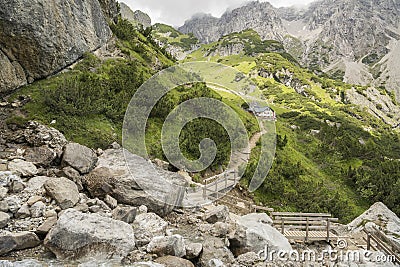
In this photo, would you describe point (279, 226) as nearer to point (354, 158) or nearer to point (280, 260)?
point (280, 260)

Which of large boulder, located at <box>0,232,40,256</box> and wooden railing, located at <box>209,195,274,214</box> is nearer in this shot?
large boulder, located at <box>0,232,40,256</box>

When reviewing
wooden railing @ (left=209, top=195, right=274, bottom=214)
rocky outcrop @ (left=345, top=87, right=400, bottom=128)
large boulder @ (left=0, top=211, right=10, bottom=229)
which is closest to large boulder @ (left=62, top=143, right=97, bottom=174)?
large boulder @ (left=0, top=211, right=10, bottom=229)

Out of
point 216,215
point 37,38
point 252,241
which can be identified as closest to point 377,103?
point 216,215

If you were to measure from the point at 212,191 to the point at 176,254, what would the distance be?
7.13 meters

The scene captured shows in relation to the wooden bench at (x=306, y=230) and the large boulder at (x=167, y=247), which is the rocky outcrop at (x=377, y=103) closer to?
the wooden bench at (x=306, y=230)

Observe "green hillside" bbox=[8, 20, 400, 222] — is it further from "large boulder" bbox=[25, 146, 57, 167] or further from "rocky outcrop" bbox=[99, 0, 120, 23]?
"large boulder" bbox=[25, 146, 57, 167]

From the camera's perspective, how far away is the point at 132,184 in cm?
1148

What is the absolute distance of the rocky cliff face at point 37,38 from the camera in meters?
14.8

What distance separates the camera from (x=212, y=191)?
15.8m

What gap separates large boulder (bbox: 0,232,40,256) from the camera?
741cm

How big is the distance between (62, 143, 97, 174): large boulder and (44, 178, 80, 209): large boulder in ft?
4.65

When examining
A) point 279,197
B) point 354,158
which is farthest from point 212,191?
point 354,158

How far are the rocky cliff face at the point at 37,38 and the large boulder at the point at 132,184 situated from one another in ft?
23.8

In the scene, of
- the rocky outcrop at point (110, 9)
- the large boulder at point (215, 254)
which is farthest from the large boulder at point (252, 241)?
the rocky outcrop at point (110, 9)
